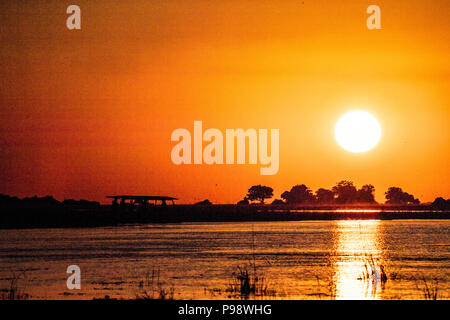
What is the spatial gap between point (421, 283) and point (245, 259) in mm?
23479

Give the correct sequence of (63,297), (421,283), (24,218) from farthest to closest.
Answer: (24,218) → (421,283) → (63,297)

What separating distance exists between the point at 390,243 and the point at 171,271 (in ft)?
158

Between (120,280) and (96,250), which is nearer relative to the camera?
(120,280)

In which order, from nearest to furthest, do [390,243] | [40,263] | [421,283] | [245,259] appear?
1. [421,283]
2. [40,263]
3. [245,259]
4. [390,243]

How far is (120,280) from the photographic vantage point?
152 ft

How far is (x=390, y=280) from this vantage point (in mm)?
44406
